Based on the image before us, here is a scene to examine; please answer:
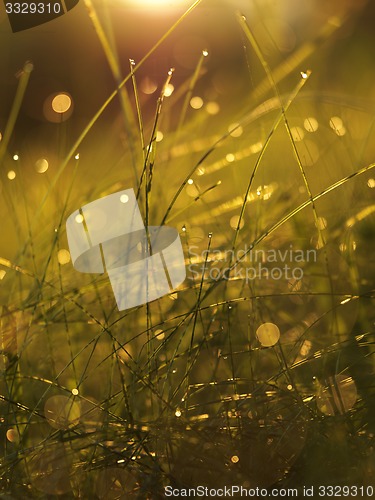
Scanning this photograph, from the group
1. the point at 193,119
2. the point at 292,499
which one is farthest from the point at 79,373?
the point at 193,119

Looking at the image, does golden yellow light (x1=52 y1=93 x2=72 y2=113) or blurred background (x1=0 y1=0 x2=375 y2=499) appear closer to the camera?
blurred background (x1=0 y1=0 x2=375 y2=499)

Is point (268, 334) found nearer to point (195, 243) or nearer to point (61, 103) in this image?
point (195, 243)

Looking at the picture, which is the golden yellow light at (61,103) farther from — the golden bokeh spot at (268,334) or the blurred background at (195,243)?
the golden bokeh spot at (268,334)

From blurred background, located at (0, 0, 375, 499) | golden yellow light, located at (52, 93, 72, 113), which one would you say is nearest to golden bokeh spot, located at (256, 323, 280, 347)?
blurred background, located at (0, 0, 375, 499)

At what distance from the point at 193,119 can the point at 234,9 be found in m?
0.21

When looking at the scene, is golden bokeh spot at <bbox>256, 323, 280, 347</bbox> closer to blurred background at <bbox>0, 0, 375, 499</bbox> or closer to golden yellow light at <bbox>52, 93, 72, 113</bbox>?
blurred background at <bbox>0, 0, 375, 499</bbox>

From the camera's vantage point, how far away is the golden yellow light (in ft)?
4.17

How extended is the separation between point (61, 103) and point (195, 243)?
0.38 meters

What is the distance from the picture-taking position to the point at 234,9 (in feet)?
4.04

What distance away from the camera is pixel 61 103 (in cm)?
127

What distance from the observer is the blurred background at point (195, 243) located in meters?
1.03

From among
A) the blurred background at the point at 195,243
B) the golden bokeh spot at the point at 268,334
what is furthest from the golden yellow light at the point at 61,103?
the golden bokeh spot at the point at 268,334

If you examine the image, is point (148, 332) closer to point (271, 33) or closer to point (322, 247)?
point (322, 247)

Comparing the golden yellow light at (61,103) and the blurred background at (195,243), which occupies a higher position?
the golden yellow light at (61,103)
